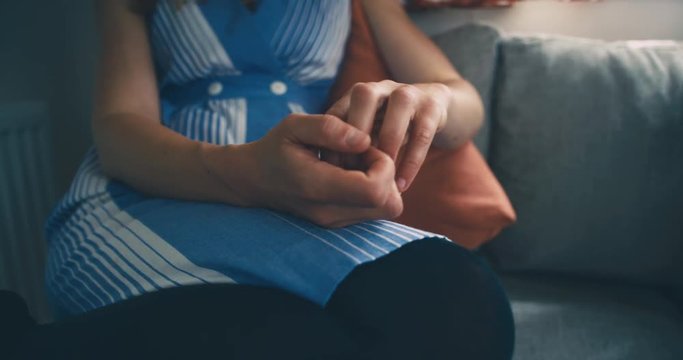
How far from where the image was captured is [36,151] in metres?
1.02

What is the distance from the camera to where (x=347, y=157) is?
413mm

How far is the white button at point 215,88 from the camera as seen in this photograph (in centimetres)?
67

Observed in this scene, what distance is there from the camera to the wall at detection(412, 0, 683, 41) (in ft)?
3.09

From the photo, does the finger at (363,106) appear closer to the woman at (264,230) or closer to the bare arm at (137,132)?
the woman at (264,230)

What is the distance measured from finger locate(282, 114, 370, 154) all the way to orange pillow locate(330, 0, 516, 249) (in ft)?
1.20

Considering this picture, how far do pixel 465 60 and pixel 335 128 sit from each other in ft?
1.95

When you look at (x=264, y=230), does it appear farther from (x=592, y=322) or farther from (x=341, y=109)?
(x=592, y=322)

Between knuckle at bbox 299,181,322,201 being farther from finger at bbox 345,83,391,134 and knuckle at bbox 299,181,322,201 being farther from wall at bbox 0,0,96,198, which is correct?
wall at bbox 0,0,96,198

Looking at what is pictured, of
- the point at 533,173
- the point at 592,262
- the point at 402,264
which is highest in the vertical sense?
the point at 402,264

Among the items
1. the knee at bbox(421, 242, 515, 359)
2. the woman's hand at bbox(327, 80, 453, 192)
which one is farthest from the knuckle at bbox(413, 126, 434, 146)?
the knee at bbox(421, 242, 515, 359)

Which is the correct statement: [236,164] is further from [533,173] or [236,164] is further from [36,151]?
[36,151]

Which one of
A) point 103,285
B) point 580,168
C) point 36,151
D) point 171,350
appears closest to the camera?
point 171,350

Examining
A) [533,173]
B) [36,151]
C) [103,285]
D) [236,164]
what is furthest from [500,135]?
[36,151]

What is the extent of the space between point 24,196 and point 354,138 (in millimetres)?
902
